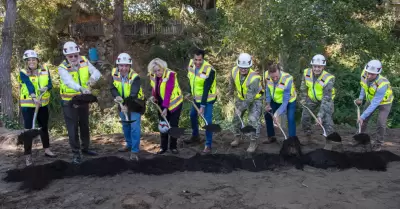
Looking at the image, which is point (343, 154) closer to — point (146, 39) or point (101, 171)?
point (101, 171)

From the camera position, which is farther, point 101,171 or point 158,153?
point 158,153

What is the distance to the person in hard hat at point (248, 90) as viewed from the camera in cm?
615

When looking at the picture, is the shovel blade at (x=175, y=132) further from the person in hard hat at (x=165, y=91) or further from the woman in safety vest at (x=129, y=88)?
the woman in safety vest at (x=129, y=88)

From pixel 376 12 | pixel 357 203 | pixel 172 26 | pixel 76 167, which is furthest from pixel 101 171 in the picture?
pixel 172 26

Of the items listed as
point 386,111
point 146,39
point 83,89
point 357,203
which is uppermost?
point 146,39

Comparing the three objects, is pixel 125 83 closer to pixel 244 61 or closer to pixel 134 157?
pixel 134 157

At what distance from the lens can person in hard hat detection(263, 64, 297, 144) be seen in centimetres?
632

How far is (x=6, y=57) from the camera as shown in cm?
988

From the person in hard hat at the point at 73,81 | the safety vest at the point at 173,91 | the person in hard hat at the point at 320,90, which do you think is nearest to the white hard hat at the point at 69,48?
the person in hard hat at the point at 73,81

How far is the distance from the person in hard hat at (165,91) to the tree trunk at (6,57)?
575 cm

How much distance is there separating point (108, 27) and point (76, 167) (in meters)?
12.3

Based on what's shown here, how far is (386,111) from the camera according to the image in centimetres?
632

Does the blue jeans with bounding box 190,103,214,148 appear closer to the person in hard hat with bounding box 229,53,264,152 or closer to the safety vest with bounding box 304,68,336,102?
the person in hard hat with bounding box 229,53,264,152

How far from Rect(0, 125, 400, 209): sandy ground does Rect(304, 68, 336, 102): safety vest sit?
54.2 inches
